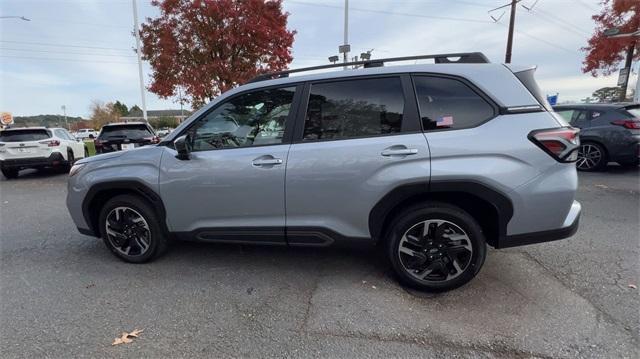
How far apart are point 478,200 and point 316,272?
1.61 meters

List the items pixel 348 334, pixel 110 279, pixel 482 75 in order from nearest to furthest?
1. pixel 348 334
2. pixel 482 75
3. pixel 110 279

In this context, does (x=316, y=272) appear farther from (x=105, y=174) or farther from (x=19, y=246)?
(x=19, y=246)

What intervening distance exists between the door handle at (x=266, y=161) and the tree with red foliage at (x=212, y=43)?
41.0ft

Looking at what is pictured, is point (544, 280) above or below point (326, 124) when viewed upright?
below

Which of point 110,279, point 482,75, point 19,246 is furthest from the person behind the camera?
point 19,246

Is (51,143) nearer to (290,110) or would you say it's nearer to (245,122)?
(245,122)

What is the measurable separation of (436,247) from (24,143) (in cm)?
1101

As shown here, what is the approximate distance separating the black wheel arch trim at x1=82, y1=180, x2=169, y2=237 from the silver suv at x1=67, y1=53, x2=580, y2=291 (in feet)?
0.05

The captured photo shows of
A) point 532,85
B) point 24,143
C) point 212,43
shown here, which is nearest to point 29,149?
point 24,143

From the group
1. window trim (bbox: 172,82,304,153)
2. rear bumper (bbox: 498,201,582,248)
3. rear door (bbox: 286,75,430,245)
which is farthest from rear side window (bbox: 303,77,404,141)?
rear bumper (bbox: 498,201,582,248)

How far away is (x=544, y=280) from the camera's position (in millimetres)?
3104

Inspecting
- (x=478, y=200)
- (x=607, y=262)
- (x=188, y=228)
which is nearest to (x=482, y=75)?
(x=478, y=200)

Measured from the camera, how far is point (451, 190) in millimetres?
2736

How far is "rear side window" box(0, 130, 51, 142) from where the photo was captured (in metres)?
9.29
